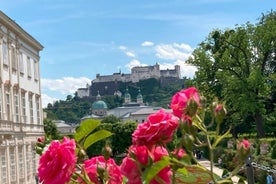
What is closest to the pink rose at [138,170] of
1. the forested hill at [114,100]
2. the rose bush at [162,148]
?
the rose bush at [162,148]

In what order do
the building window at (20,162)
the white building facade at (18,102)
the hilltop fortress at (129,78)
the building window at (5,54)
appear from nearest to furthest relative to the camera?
the white building facade at (18,102)
the building window at (5,54)
the building window at (20,162)
the hilltop fortress at (129,78)

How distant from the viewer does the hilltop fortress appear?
612 feet

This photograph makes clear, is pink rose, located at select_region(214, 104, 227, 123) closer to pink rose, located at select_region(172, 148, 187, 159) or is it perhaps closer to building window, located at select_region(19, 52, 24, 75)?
pink rose, located at select_region(172, 148, 187, 159)

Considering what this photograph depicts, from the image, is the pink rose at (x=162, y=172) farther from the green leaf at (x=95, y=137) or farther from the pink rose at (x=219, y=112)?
the green leaf at (x=95, y=137)

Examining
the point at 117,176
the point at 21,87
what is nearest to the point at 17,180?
the point at 21,87

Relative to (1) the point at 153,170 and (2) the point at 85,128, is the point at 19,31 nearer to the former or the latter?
(2) the point at 85,128

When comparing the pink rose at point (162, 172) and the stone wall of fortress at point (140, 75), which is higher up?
the stone wall of fortress at point (140, 75)

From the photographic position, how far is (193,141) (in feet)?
6.08

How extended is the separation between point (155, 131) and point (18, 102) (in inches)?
1111

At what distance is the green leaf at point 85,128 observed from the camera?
95.7 inches

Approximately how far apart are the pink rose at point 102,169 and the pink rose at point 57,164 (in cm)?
17

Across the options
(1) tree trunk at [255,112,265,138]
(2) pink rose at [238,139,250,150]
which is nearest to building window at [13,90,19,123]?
(1) tree trunk at [255,112,265,138]

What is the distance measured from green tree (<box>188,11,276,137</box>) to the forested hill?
12485cm

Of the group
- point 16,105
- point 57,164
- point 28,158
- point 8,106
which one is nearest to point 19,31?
point 16,105
